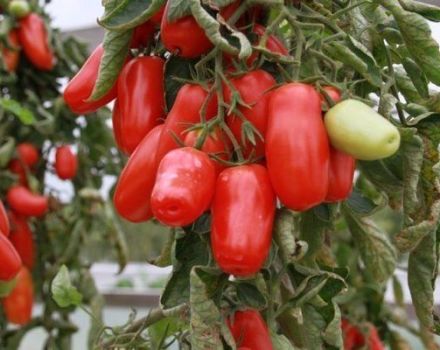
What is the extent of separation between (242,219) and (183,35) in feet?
0.59

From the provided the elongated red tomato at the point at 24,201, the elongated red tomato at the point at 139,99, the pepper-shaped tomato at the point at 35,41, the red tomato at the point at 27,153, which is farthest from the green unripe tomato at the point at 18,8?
the elongated red tomato at the point at 139,99

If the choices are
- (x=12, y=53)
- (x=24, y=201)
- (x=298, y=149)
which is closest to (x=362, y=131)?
(x=298, y=149)

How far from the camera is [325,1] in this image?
0.80 meters

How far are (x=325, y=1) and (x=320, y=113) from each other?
0.69 feet

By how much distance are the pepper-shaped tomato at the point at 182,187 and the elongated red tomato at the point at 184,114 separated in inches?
1.8

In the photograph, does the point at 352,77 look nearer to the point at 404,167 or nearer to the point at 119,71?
the point at 404,167

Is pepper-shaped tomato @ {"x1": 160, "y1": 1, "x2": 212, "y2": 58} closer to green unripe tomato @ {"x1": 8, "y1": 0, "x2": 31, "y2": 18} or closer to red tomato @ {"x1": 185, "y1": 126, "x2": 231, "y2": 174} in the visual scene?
red tomato @ {"x1": 185, "y1": 126, "x2": 231, "y2": 174}

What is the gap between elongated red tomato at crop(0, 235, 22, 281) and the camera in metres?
0.90

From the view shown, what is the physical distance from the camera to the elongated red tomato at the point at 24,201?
164cm

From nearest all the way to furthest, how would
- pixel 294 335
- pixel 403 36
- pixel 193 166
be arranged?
1. pixel 193 166
2. pixel 403 36
3. pixel 294 335

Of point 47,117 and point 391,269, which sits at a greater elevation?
point 391,269

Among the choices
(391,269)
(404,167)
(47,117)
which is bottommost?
(47,117)

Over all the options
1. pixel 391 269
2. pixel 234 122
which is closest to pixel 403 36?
pixel 234 122

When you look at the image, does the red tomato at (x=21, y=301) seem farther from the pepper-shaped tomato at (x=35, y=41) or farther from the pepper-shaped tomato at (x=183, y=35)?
the pepper-shaped tomato at (x=183, y=35)
